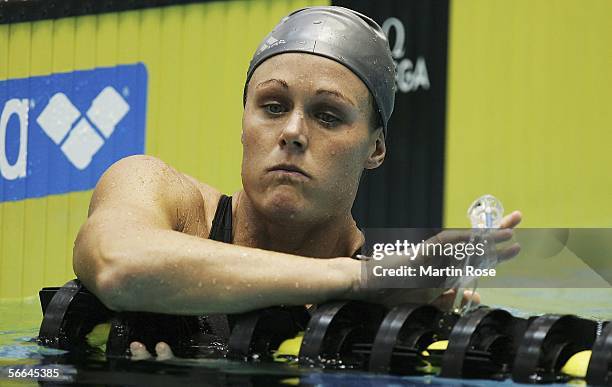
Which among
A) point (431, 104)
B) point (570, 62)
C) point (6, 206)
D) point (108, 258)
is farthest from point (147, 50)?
point (108, 258)

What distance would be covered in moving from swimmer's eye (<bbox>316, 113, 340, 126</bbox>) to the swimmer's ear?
7.8 inches

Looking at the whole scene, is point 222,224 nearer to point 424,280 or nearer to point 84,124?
point 424,280

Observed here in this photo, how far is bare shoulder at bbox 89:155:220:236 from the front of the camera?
2.29 metres

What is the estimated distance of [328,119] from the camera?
2.51m

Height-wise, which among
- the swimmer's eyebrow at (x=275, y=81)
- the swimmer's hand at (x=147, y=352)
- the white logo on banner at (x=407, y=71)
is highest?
the white logo on banner at (x=407, y=71)

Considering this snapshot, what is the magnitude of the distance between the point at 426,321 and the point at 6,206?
510cm

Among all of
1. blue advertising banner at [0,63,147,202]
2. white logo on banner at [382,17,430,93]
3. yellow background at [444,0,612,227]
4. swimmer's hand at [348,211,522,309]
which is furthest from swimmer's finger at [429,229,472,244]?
blue advertising banner at [0,63,147,202]

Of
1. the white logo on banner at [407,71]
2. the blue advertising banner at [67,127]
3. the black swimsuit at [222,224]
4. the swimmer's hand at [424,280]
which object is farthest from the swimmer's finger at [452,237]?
the blue advertising banner at [67,127]

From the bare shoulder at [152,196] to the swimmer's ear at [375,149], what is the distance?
453 mm

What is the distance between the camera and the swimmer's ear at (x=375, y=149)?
2721 mm

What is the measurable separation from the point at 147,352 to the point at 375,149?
945 mm

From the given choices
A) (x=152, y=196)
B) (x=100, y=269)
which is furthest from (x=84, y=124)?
(x=100, y=269)

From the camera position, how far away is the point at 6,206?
6.68 metres

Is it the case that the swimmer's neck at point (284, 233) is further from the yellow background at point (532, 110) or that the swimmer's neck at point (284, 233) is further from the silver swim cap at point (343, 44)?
the yellow background at point (532, 110)
